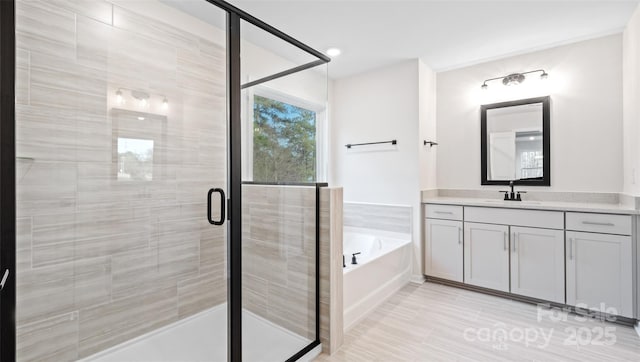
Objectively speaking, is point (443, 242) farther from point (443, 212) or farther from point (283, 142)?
point (283, 142)

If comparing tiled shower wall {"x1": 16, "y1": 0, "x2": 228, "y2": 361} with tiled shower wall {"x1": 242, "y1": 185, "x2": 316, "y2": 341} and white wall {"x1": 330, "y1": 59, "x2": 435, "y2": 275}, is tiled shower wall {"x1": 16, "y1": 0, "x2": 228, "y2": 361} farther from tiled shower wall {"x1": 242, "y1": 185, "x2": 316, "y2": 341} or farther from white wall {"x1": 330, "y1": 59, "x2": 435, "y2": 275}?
white wall {"x1": 330, "y1": 59, "x2": 435, "y2": 275}

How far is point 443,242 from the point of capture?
308cm

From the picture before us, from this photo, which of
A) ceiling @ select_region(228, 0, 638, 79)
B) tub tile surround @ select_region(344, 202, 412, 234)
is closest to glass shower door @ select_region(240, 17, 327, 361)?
ceiling @ select_region(228, 0, 638, 79)

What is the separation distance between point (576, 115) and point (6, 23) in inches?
158

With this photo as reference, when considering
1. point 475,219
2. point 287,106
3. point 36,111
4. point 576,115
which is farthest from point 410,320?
point 36,111

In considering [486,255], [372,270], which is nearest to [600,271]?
[486,255]

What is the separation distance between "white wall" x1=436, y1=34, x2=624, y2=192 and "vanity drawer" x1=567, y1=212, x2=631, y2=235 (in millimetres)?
618

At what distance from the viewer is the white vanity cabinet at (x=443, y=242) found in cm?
299

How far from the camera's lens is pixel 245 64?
1565 millimetres

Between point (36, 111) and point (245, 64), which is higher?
point (245, 64)

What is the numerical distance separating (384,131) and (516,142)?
1381mm

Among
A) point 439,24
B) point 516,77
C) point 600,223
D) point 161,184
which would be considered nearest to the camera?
point 161,184

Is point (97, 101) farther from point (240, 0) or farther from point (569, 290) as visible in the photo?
point (569, 290)

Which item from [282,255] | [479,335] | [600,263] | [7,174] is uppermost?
[7,174]
